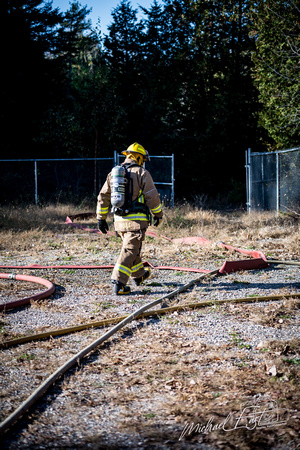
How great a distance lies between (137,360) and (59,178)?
59.0 feet

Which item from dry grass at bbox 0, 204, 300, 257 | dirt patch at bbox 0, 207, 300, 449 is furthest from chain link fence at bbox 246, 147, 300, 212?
dirt patch at bbox 0, 207, 300, 449

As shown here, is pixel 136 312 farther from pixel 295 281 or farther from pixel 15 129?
pixel 15 129

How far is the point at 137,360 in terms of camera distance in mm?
3801

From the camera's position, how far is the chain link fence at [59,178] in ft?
62.9

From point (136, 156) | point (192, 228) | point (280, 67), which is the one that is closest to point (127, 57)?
point (280, 67)

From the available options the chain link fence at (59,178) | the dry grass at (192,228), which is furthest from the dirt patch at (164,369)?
the chain link fence at (59,178)

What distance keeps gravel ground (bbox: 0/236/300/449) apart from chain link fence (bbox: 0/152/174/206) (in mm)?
12949

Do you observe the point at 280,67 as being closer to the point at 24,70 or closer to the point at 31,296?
the point at 24,70

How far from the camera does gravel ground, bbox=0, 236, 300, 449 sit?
2658 millimetres

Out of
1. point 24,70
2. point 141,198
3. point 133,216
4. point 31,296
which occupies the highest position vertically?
point 24,70

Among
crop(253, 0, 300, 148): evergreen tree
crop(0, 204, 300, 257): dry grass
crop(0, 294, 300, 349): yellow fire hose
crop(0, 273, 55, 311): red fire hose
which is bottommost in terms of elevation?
crop(0, 294, 300, 349): yellow fire hose

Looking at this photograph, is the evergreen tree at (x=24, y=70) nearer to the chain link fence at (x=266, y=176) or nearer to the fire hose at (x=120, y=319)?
the chain link fence at (x=266, y=176)

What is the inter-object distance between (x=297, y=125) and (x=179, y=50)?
956 cm

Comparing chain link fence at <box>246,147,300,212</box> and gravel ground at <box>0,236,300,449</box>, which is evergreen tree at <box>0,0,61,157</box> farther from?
gravel ground at <box>0,236,300,449</box>
